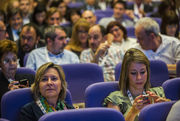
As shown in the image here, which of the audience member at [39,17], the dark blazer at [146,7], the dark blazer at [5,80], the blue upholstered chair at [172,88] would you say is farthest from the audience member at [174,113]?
the dark blazer at [146,7]

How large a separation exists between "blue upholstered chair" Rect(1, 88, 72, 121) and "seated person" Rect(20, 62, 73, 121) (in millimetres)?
64

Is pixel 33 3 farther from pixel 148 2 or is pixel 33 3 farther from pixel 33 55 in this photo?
pixel 33 55

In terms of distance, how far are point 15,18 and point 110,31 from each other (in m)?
1.54

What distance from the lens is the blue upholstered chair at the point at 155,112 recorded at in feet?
8.09

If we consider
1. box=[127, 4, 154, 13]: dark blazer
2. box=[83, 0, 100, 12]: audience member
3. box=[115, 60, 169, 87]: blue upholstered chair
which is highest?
box=[83, 0, 100, 12]: audience member

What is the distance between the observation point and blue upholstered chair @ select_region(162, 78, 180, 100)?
3.18 meters

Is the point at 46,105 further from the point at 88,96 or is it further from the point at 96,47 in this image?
the point at 96,47

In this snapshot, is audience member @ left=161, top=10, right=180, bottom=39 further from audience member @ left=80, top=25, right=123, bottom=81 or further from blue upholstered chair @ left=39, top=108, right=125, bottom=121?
blue upholstered chair @ left=39, top=108, right=125, bottom=121

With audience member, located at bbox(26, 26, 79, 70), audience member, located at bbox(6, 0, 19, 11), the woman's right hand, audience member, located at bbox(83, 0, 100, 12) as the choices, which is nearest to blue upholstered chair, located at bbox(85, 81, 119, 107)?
the woman's right hand

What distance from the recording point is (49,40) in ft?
14.6

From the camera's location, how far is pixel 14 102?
2.95 meters

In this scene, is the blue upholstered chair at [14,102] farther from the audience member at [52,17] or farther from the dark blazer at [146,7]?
the dark blazer at [146,7]

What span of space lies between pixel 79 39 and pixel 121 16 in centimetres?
211

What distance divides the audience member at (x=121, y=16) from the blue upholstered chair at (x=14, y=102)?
394 cm
